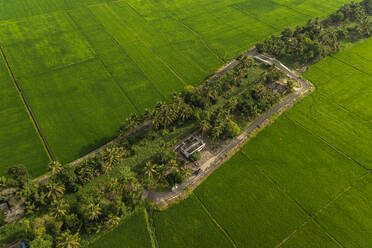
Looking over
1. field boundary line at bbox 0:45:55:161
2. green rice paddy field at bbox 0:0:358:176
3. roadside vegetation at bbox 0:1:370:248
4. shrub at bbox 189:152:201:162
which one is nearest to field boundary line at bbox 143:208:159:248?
roadside vegetation at bbox 0:1:370:248

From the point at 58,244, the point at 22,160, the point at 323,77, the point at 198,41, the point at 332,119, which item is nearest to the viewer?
the point at 58,244

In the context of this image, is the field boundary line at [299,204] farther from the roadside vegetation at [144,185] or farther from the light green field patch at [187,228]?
the light green field patch at [187,228]

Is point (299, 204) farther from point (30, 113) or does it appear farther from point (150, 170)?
point (30, 113)

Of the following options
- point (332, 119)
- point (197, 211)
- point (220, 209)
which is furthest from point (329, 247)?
point (332, 119)

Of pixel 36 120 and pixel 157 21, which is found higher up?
pixel 157 21

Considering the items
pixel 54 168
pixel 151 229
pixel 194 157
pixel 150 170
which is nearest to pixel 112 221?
pixel 151 229

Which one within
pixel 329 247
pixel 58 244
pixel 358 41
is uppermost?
pixel 358 41

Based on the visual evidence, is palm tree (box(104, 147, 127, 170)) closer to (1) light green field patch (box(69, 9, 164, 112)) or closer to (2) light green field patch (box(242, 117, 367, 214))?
(1) light green field patch (box(69, 9, 164, 112))

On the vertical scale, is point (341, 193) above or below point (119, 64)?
below

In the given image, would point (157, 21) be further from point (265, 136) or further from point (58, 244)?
point (58, 244)
